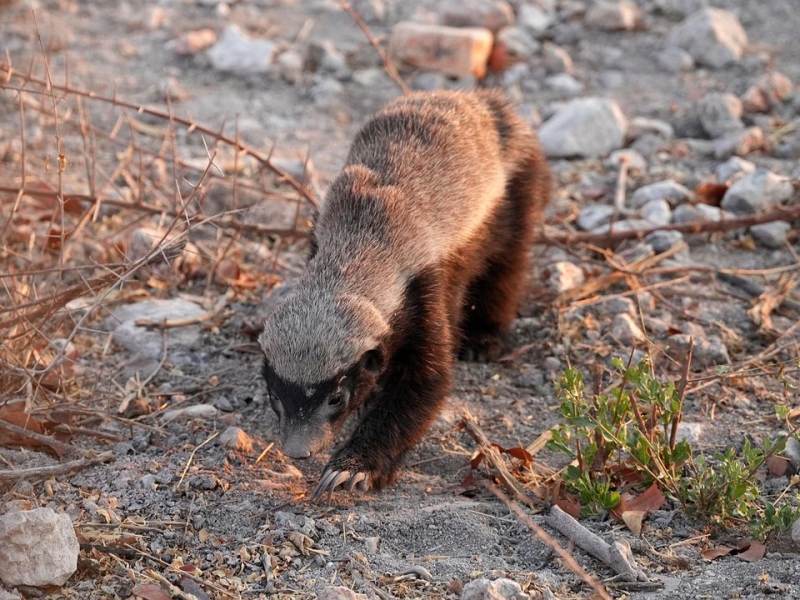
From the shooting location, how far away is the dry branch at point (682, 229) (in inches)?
274

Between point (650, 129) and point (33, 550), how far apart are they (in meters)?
6.79

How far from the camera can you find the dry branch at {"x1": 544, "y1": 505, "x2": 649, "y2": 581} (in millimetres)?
3873

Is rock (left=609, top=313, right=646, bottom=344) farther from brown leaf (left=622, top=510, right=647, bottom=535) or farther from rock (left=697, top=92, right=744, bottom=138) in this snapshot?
rock (left=697, top=92, right=744, bottom=138)

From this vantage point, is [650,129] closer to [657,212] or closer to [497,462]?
[657,212]

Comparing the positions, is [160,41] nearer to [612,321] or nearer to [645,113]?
[645,113]

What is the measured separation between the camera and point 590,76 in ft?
32.7

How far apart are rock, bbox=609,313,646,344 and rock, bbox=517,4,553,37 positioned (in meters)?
5.10

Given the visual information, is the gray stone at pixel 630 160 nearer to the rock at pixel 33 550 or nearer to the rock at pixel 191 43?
the rock at pixel 191 43

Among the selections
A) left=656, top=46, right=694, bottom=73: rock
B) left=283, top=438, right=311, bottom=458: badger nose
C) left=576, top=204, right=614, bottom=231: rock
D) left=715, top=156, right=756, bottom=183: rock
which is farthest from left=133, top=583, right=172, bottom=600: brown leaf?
left=656, top=46, right=694, bottom=73: rock

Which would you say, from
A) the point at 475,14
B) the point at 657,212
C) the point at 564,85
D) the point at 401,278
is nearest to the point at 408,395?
the point at 401,278

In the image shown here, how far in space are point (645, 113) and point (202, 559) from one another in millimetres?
6631

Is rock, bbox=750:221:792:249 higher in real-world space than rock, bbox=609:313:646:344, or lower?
higher

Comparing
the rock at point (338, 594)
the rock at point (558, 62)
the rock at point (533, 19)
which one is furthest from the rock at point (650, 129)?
the rock at point (338, 594)

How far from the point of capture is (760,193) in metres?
7.30
